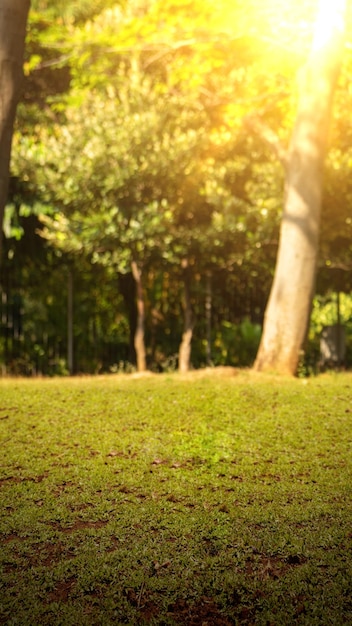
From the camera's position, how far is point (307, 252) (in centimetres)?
1257

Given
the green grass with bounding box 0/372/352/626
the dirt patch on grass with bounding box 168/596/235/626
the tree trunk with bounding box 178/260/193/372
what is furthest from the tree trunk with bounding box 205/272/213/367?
the dirt patch on grass with bounding box 168/596/235/626

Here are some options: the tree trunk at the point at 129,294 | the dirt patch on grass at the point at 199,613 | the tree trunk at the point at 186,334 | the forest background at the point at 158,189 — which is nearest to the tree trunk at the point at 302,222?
the forest background at the point at 158,189

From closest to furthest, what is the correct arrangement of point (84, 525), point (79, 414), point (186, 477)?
1. point (84, 525)
2. point (186, 477)
3. point (79, 414)

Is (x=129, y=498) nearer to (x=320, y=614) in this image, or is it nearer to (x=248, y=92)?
(x=320, y=614)

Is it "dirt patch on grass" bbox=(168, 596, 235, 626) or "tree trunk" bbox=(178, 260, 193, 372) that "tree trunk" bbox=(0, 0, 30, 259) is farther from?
"tree trunk" bbox=(178, 260, 193, 372)

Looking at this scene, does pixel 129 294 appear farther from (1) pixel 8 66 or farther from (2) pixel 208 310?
(1) pixel 8 66

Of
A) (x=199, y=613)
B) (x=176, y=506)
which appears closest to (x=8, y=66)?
(x=176, y=506)

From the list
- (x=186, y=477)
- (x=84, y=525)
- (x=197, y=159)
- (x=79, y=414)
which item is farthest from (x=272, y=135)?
(x=84, y=525)

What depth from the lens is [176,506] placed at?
22.1ft

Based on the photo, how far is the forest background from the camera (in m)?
14.8

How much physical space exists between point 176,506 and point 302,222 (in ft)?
22.8

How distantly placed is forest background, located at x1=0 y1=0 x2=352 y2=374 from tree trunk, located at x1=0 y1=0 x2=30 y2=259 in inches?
215

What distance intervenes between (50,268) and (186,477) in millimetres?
10651

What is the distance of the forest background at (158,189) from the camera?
14844 millimetres
